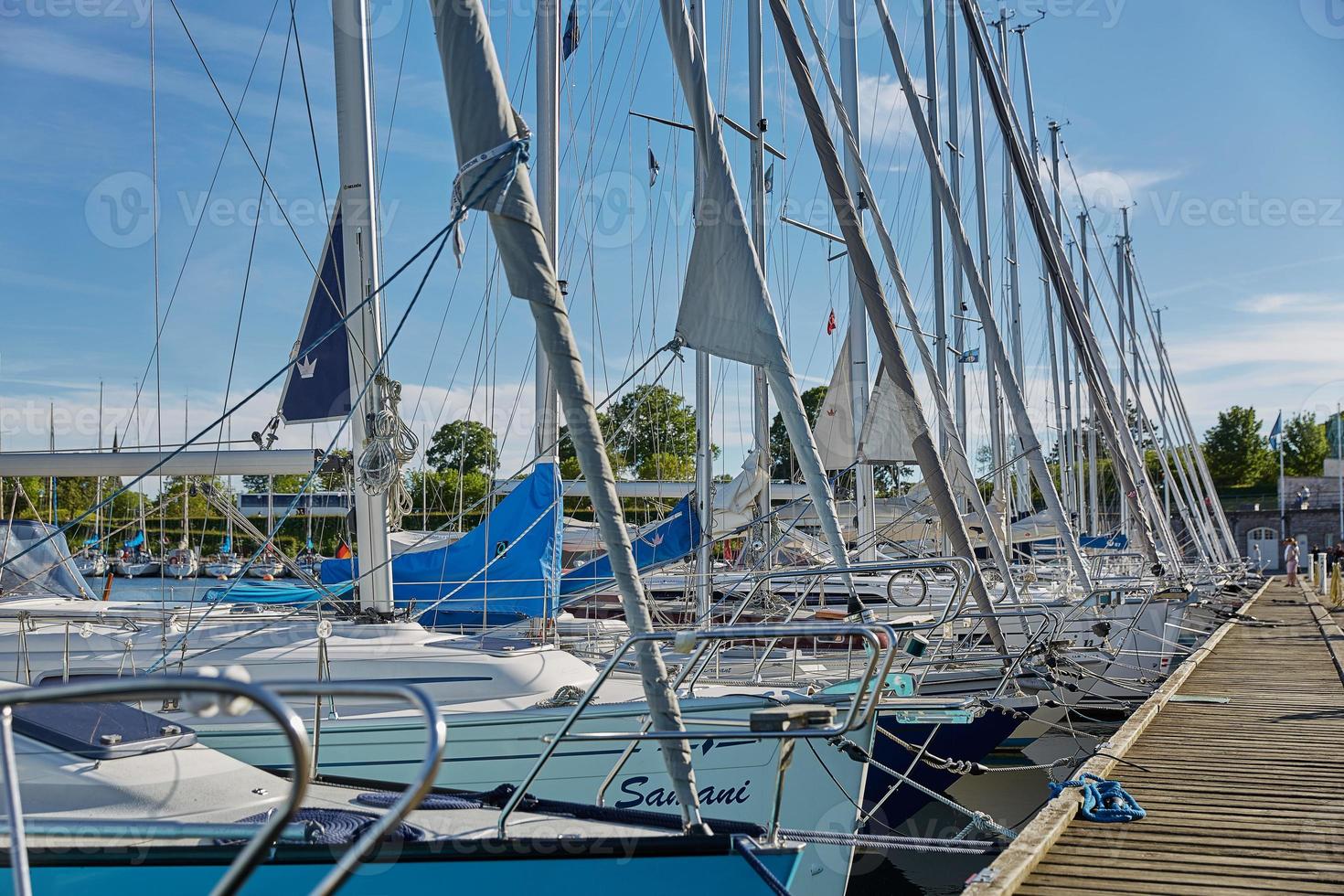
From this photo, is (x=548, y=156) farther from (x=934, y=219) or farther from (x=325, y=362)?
(x=934, y=219)

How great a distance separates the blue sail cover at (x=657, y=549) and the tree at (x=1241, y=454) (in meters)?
73.6

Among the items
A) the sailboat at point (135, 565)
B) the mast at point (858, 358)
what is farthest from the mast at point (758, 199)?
the sailboat at point (135, 565)

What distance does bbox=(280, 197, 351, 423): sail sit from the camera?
27.9ft

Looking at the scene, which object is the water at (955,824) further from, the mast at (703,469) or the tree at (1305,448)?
the tree at (1305,448)

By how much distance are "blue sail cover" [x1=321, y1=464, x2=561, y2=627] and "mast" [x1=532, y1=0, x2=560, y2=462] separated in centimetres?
43

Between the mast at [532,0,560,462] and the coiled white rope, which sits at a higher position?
the mast at [532,0,560,462]

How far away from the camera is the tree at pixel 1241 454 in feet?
249

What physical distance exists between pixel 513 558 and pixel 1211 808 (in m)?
5.37

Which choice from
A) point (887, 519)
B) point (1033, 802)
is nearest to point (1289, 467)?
point (887, 519)

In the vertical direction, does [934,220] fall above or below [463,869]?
above

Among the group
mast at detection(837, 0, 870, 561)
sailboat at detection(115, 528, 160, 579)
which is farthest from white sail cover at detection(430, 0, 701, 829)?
sailboat at detection(115, 528, 160, 579)

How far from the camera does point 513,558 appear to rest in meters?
9.02

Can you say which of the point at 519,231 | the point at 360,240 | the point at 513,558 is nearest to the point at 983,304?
the point at 513,558

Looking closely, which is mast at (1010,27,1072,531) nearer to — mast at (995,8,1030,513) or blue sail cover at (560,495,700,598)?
mast at (995,8,1030,513)
